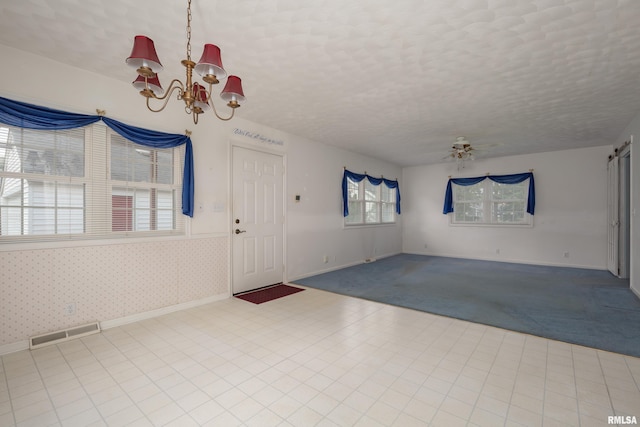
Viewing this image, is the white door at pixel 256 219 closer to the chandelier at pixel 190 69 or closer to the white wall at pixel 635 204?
the chandelier at pixel 190 69

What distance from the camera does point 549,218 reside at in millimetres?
7227

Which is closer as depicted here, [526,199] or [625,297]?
[625,297]

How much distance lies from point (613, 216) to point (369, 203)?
5.10 meters

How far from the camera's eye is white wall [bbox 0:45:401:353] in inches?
110

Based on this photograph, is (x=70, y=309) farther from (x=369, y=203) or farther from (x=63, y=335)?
(x=369, y=203)

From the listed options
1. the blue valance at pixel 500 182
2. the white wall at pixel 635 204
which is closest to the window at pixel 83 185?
the white wall at pixel 635 204

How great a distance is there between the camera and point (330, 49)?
9.02ft

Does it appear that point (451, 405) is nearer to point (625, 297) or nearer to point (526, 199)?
point (625, 297)

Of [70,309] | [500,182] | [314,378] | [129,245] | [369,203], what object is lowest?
[314,378]

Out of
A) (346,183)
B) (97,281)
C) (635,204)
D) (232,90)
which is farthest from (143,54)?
(635,204)

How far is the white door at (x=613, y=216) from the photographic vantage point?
5867 millimetres

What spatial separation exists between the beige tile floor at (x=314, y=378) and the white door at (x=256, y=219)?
4.66ft

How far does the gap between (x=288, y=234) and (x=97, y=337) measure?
3.14m

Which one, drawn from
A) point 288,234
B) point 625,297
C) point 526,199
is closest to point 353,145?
point 288,234
